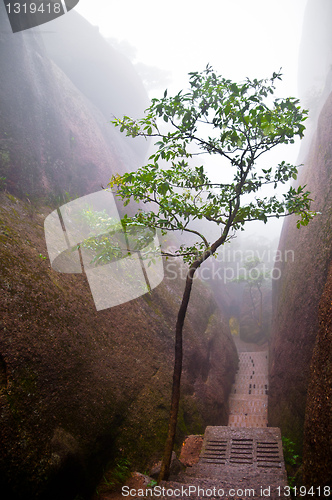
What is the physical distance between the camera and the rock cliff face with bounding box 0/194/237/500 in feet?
14.6

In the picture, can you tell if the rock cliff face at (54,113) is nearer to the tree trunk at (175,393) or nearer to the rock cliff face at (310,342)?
the tree trunk at (175,393)

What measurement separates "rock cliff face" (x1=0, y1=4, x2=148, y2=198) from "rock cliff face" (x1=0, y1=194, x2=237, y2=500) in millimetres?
2658

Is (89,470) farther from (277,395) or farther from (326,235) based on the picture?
(326,235)

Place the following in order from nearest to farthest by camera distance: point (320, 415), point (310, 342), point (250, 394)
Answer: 1. point (320, 415)
2. point (310, 342)
3. point (250, 394)

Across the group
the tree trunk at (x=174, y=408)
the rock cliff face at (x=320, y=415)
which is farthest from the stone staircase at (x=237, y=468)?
the rock cliff face at (x=320, y=415)

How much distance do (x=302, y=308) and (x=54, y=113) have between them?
13697mm

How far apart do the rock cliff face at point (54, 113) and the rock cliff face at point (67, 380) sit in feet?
8.72

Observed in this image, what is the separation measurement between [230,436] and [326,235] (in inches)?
240

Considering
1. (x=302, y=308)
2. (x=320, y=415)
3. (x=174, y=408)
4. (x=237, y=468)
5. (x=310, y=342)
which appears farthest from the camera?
(x=302, y=308)

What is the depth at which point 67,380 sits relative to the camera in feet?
17.9

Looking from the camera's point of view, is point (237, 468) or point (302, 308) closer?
point (237, 468)

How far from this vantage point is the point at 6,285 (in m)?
5.39

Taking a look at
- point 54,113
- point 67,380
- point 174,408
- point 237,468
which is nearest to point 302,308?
point 237,468

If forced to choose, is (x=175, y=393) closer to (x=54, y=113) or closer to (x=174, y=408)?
(x=174, y=408)
